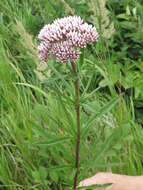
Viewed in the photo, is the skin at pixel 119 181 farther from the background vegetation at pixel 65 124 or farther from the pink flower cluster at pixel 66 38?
the pink flower cluster at pixel 66 38

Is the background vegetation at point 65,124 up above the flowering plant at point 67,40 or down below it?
below

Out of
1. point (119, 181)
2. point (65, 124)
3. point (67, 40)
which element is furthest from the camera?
point (65, 124)

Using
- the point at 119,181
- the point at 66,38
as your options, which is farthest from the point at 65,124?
the point at 66,38

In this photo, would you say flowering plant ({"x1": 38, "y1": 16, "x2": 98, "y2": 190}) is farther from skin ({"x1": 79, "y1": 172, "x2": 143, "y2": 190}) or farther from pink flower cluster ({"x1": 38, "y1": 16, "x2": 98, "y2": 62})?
skin ({"x1": 79, "y1": 172, "x2": 143, "y2": 190})

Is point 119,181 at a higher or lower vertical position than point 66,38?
lower

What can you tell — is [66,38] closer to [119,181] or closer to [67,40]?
[67,40]

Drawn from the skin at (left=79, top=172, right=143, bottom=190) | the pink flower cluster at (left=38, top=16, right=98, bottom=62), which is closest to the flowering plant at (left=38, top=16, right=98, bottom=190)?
the pink flower cluster at (left=38, top=16, right=98, bottom=62)

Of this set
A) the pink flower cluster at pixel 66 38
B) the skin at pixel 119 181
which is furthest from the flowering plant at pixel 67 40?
the skin at pixel 119 181

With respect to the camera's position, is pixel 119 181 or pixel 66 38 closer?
pixel 66 38

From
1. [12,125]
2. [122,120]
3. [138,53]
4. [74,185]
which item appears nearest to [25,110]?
[12,125]
